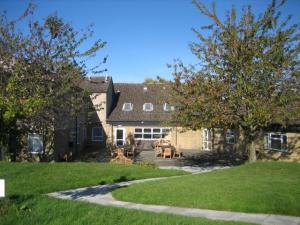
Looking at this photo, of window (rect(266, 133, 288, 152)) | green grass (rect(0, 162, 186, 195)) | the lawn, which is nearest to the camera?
the lawn

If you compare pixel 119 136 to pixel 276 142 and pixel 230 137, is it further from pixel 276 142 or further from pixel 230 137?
pixel 276 142

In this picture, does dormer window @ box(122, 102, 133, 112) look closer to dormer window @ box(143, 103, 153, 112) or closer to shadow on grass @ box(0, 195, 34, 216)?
dormer window @ box(143, 103, 153, 112)

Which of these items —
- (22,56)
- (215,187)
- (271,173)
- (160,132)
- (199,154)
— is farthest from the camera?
(160,132)

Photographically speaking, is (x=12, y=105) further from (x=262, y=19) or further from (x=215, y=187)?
(x=262, y=19)

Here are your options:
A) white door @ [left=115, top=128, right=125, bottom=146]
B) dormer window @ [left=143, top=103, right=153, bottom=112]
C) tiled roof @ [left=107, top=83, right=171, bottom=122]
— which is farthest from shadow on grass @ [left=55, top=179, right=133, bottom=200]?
dormer window @ [left=143, top=103, right=153, bottom=112]

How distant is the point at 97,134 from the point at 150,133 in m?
5.04

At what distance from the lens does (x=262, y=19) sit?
17797 mm

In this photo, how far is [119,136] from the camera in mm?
35031

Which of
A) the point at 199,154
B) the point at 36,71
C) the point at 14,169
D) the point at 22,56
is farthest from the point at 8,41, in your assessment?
the point at 199,154

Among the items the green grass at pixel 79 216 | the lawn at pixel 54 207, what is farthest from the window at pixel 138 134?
the green grass at pixel 79 216

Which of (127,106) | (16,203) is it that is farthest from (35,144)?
(16,203)

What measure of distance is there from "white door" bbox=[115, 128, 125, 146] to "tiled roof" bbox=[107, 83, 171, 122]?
1.07 metres

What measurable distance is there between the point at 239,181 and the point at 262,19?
8.35 metres

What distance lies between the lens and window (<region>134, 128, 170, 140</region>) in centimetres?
3491
